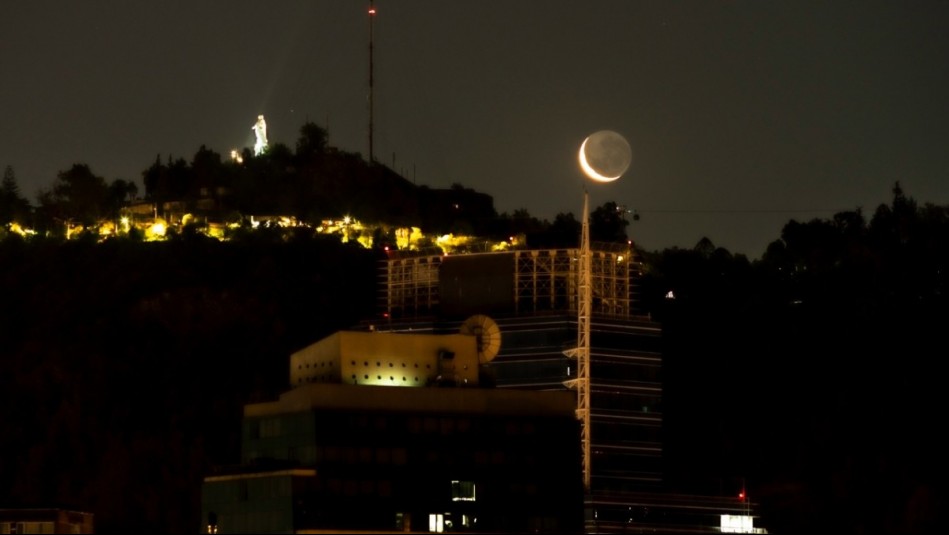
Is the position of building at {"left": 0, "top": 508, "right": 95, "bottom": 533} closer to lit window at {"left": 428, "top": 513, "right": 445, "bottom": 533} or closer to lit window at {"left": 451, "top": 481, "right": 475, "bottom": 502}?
lit window at {"left": 428, "top": 513, "right": 445, "bottom": 533}

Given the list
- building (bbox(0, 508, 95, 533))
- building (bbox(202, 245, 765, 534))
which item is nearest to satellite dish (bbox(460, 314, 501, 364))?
building (bbox(202, 245, 765, 534))

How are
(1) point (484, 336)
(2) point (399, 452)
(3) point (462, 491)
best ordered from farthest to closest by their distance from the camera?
(1) point (484, 336)
(3) point (462, 491)
(2) point (399, 452)

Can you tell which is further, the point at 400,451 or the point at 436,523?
the point at 400,451

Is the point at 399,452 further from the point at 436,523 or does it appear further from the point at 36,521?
the point at 36,521

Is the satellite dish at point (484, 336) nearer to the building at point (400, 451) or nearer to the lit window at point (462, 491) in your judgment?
the building at point (400, 451)

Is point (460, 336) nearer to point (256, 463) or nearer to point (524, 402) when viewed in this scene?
point (524, 402)

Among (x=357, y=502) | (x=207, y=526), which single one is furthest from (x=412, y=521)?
(x=207, y=526)

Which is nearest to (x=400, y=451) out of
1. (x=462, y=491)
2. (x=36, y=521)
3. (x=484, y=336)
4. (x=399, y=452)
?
(x=399, y=452)

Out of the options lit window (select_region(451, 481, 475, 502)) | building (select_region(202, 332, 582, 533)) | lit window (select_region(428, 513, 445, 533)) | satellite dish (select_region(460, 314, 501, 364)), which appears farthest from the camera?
satellite dish (select_region(460, 314, 501, 364))

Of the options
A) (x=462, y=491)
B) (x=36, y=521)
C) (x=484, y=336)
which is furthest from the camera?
(x=484, y=336)
